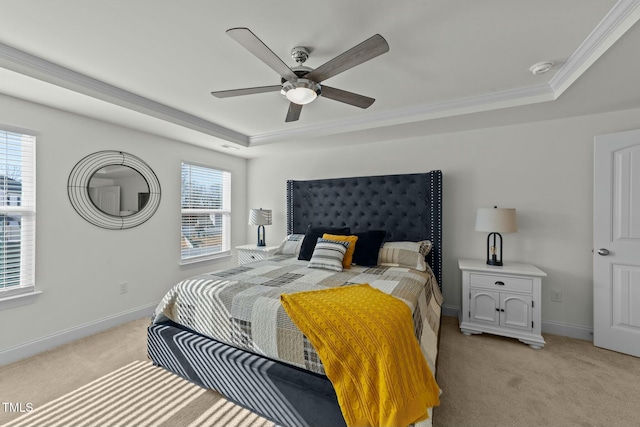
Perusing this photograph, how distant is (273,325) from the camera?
1.61 meters

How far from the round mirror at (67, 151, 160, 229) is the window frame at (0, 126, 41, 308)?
281 mm

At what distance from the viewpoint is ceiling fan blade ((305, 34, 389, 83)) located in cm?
137

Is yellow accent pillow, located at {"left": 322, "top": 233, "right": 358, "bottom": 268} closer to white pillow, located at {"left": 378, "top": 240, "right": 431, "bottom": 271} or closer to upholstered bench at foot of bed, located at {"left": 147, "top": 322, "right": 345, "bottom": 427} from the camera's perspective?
white pillow, located at {"left": 378, "top": 240, "right": 431, "bottom": 271}

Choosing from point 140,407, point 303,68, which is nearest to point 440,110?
point 303,68

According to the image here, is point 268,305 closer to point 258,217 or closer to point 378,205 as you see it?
point 378,205

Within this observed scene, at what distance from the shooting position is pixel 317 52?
1.88 m

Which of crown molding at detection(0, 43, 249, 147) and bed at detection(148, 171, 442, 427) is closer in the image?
bed at detection(148, 171, 442, 427)

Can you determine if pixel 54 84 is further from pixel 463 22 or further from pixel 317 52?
pixel 463 22

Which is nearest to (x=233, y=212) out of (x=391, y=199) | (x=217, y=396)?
(x=391, y=199)

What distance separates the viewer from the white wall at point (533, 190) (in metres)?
2.71

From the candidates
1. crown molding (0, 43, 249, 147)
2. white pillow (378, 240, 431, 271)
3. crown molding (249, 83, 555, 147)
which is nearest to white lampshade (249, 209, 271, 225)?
crown molding (249, 83, 555, 147)

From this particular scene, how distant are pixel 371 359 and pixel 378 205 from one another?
2.40 metres

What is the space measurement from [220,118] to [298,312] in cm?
259

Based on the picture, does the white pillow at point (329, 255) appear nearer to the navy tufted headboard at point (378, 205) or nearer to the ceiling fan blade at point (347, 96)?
the navy tufted headboard at point (378, 205)
